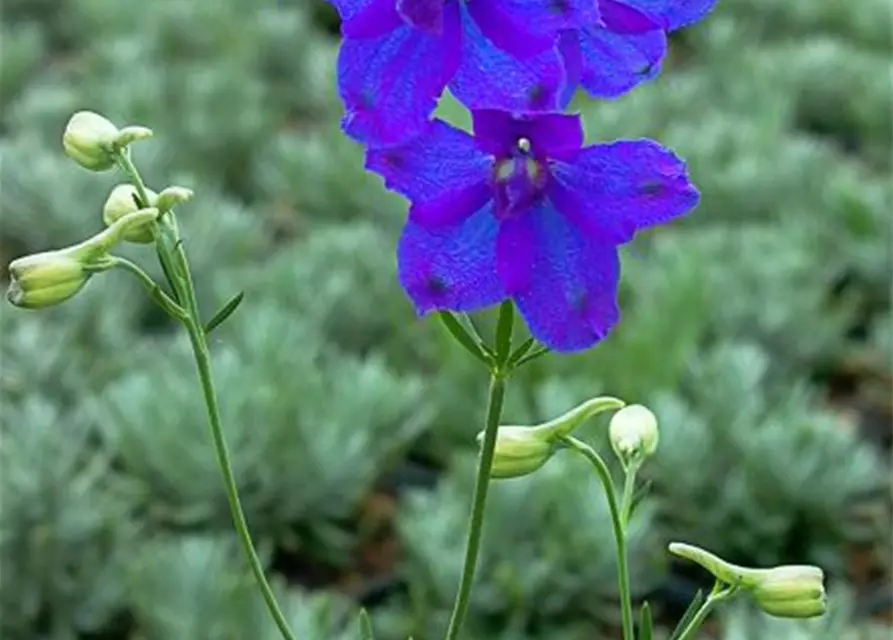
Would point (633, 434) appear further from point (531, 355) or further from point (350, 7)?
point (350, 7)

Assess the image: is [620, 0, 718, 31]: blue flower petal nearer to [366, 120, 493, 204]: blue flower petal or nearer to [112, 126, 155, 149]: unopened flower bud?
[366, 120, 493, 204]: blue flower petal

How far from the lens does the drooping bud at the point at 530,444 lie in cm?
92

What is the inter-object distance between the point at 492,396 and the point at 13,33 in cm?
313

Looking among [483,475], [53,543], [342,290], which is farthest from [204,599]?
[483,475]

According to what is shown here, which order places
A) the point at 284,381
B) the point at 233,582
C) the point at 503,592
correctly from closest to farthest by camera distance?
the point at 233,582 → the point at 503,592 → the point at 284,381

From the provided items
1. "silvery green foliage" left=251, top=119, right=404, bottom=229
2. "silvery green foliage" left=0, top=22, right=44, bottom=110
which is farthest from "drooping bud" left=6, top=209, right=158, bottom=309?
"silvery green foliage" left=0, top=22, right=44, bottom=110

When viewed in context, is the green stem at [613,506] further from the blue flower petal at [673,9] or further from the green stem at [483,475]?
the blue flower petal at [673,9]

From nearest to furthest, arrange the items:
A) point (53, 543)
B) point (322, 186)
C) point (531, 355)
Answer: point (531, 355) → point (53, 543) → point (322, 186)

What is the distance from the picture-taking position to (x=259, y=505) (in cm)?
200

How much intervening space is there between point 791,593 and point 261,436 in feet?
3.79

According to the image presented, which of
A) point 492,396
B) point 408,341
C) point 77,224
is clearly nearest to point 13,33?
point 77,224

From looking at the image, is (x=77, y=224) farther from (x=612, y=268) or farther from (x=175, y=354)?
(x=612, y=268)

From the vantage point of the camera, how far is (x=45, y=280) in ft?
2.77

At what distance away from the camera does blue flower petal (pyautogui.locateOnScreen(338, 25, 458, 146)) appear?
2.37 ft
